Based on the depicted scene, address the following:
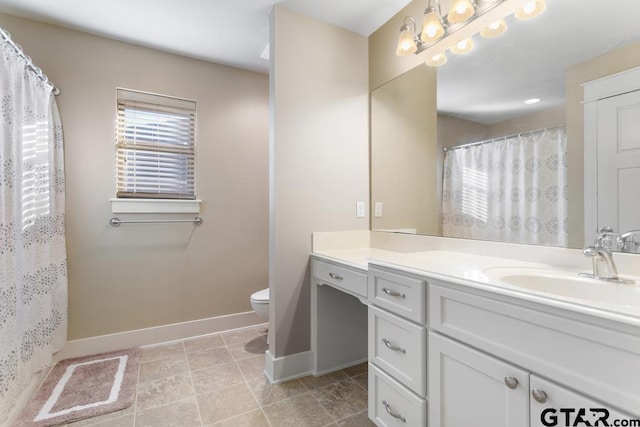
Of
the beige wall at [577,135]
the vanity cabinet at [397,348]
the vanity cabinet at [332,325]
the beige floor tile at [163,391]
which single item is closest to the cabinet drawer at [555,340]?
the vanity cabinet at [397,348]

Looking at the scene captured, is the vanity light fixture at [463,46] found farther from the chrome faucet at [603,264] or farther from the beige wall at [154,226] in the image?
the beige wall at [154,226]

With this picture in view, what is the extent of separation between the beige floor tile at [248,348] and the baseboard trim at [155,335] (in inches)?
12.0

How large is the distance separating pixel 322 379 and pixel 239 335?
101 centimetres

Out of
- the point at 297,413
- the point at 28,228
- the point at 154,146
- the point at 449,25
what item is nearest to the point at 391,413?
the point at 297,413

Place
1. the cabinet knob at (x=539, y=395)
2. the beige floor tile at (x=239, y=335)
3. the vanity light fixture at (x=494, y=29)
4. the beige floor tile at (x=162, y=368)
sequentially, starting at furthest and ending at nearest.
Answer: the beige floor tile at (x=239, y=335) → the beige floor tile at (x=162, y=368) → the vanity light fixture at (x=494, y=29) → the cabinet knob at (x=539, y=395)

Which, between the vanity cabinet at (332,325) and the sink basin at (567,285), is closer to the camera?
the sink basin at (567,285)

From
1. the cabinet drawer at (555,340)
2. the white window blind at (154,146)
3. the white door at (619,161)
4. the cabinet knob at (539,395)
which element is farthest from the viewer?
the white window blind at (154,146)

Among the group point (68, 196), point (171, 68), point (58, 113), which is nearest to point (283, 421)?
point (68, 196)

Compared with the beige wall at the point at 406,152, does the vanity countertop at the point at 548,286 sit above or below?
below

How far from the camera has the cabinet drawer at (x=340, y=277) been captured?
1.55 m

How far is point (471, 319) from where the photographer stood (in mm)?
964

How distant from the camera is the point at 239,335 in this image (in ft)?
8.64

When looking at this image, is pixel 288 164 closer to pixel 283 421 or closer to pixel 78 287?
pixel 283 421

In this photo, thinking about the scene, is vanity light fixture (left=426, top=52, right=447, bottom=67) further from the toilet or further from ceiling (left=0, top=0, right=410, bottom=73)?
the toilet
